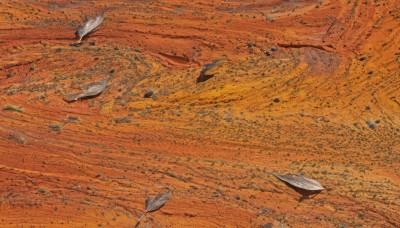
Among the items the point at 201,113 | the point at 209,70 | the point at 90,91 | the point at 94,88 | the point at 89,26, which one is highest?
the point at 89,26

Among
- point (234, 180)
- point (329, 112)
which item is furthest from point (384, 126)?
point (234, 180)

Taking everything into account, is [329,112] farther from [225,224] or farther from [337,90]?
[225,224]

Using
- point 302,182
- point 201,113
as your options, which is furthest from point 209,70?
point 302,182

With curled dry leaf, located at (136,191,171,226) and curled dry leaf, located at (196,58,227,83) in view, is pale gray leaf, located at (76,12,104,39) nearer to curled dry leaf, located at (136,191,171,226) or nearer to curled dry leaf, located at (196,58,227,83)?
curled dry leaf, located at (196,58,227,83)

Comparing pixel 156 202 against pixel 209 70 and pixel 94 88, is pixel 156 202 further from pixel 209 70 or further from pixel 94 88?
pixel 209 70

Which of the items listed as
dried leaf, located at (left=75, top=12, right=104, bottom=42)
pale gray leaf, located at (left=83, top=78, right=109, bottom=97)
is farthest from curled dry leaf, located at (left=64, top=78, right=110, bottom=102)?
dried leaf, located at (left=75, top=12, right=104, bottom=42)
